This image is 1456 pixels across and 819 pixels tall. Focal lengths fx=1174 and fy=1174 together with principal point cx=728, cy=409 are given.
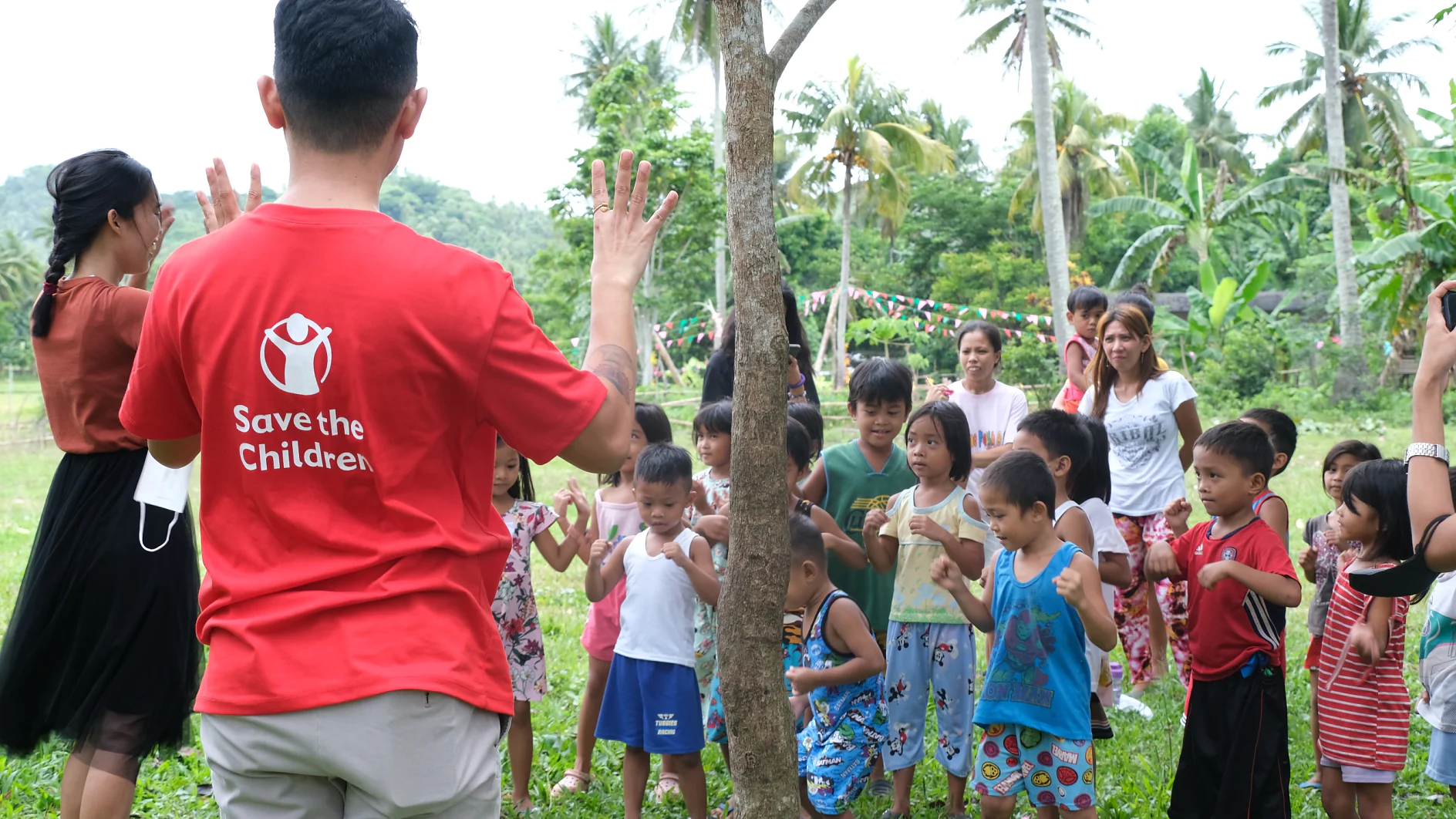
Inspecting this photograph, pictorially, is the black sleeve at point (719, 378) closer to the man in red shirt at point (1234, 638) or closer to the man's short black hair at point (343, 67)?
the man in red shirt at point (1234, 638)

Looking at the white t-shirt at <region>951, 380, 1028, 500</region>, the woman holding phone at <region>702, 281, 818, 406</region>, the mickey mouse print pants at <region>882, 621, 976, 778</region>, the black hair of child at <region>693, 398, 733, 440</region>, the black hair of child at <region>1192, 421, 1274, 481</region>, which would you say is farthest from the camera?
the white t-shirt at <region>951, 380, 1028, 500</region>

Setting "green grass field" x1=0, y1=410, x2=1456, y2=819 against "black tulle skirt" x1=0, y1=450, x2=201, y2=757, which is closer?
"black tulle skirt" x1=0, y1=450, x2=201, y2=757

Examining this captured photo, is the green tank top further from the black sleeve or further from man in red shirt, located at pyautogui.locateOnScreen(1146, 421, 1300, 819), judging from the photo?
man in red shirt, located at pyautogui.locateOnScreen(1146, 421, 1300, 819)

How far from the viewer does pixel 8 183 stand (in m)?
83.2

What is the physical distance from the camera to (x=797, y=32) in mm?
3135

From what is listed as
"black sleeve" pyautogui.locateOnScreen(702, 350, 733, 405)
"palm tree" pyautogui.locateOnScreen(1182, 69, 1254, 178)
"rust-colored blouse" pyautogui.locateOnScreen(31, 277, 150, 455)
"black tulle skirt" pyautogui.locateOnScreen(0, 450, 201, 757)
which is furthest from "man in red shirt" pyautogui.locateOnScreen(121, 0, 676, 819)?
"palm tree" pyautogui.locateOnScreen(1182, 69, 1254, 178)

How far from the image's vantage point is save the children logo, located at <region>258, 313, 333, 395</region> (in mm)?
1691

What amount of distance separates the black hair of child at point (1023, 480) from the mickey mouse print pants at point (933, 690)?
2.59ft

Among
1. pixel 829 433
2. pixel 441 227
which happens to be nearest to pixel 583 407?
pixel 829 433

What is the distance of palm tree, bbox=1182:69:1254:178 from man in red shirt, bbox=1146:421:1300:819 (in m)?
41.8

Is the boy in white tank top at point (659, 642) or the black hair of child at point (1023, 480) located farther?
the boy in white tank top at point (659, 642)

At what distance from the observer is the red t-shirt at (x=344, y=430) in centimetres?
169

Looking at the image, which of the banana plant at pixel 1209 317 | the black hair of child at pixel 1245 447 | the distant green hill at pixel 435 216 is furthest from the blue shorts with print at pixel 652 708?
the distant green hill at pixel 435 216

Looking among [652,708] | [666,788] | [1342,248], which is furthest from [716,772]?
[1342,248]
